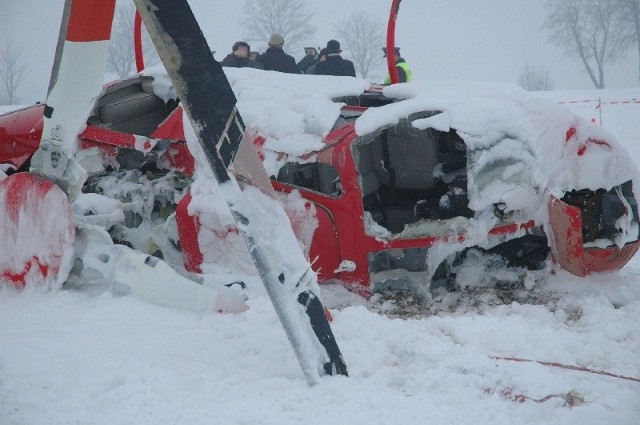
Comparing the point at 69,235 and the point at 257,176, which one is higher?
the point at 257,176

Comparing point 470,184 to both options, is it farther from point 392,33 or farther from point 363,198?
point 392,33

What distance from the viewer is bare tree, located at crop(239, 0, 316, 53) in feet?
118

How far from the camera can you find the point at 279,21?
3725 centimetres

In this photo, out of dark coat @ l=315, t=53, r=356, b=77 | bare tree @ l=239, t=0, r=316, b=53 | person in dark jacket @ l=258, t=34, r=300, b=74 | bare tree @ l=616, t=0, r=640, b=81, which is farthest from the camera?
bare tree @ l=239, t=0, r=316, b=53

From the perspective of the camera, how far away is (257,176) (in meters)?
2.54

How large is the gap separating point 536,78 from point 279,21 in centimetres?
2246

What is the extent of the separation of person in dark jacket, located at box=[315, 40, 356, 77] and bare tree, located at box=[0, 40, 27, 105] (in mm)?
36555

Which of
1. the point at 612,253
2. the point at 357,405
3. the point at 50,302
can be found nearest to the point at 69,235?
the point at 50,302

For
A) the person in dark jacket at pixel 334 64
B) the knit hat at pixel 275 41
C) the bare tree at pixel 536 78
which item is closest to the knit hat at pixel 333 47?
the person in dark jacket at pixel 334 64

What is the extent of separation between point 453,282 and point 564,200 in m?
0.94

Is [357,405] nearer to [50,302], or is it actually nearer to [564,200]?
[50,302]

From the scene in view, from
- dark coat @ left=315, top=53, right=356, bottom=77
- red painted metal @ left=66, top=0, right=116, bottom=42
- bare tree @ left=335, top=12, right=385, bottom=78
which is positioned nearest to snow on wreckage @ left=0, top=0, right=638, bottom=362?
red painted metal @ left=66, top=0, right=116, bottom=42

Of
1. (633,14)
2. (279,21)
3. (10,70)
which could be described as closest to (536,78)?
(633,14)

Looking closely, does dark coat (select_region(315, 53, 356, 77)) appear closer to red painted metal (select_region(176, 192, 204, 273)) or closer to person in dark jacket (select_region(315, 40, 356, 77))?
person in dark jacket (select_region(315, 40, 356, 77))
